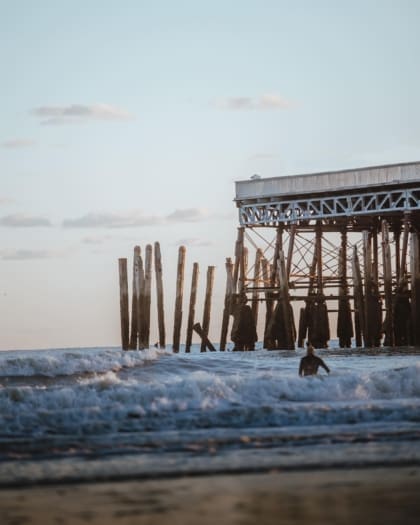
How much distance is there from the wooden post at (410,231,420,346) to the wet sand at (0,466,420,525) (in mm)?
27581

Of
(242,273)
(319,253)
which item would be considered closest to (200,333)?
(242,273)

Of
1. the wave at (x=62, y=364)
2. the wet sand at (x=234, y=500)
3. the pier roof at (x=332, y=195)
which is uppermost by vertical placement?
the pier roof at (x=332, y=195)

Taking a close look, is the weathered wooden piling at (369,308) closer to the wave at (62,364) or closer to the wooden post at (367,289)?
the wooden post at (367,289)

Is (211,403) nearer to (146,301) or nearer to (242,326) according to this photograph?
(146,301)

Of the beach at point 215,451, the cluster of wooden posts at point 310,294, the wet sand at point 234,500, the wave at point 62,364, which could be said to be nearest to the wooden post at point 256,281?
the cluster of wooden posts at point 310,294

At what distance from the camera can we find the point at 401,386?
23750mm

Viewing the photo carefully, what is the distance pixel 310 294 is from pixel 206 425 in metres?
29.5

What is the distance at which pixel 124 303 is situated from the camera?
45875 millimetres

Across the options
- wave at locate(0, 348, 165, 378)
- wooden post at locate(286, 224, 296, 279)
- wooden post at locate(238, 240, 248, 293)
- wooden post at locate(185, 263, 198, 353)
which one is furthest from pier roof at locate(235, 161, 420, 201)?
wave at locate(0, 348, 165, 378)

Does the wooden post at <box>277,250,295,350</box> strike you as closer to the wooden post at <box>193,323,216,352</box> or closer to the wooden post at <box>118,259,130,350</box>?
the wooden post at <box>193,323,216,352</box>

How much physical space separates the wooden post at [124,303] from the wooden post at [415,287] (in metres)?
→ 10.7

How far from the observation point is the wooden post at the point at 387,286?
1656 inches

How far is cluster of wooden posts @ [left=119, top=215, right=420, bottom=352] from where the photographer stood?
4288cm

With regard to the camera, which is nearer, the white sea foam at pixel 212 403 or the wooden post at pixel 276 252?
the white sea foam at pixel 212 403
